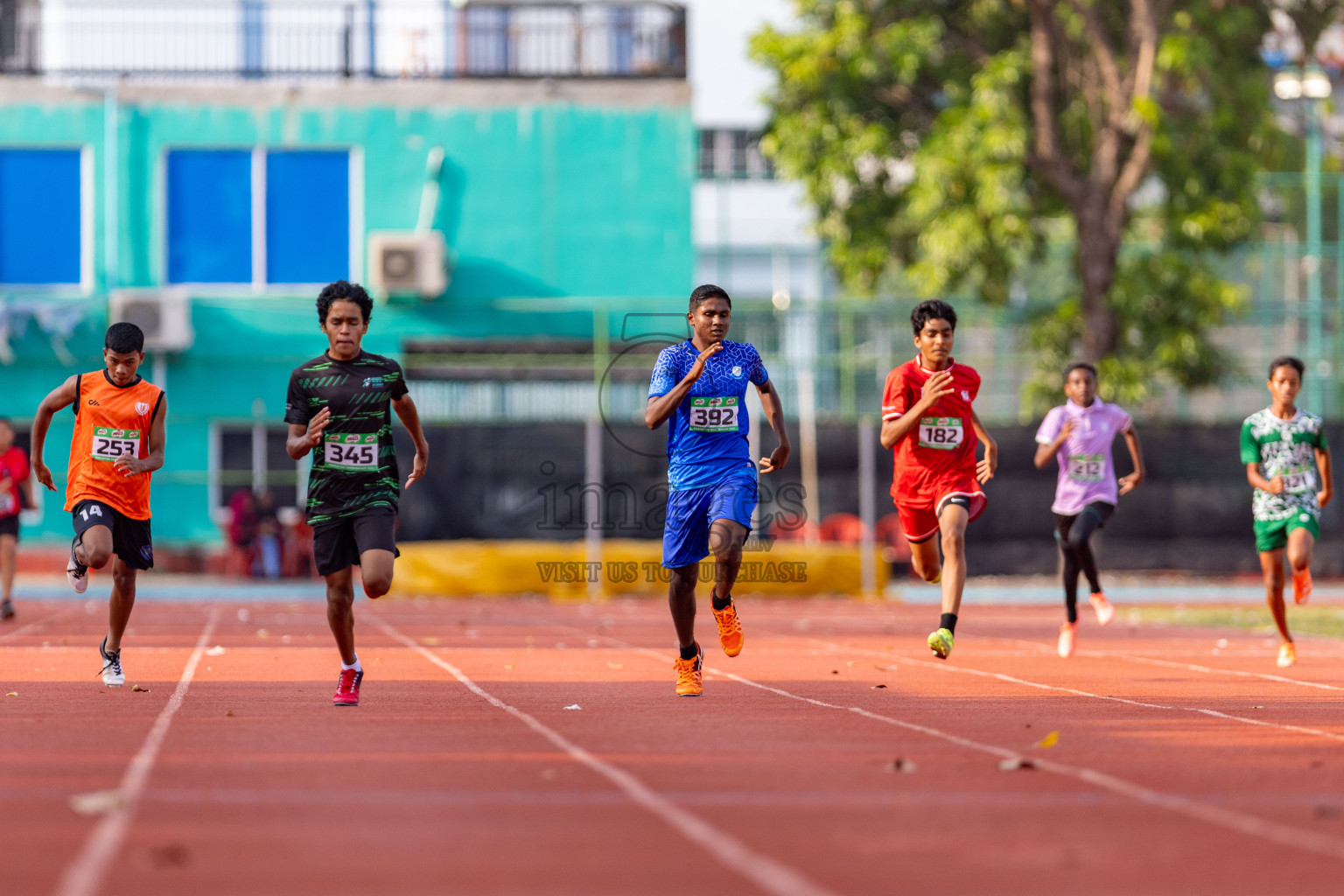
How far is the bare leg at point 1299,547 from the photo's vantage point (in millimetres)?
12586

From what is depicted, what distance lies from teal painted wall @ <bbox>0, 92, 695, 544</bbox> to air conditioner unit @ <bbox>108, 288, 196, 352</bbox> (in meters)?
0.67

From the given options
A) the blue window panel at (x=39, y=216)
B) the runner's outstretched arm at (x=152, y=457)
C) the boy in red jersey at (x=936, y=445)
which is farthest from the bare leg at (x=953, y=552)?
the blue window panel at (x=39, y=216)

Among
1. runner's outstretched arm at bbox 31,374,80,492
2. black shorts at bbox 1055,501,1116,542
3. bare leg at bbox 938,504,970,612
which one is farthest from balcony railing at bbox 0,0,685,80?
bare leg at bbox 938,504,970,612

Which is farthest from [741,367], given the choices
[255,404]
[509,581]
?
[255,404]

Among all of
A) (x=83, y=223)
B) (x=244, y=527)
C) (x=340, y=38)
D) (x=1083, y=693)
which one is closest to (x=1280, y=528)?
(x=1083, y=693)

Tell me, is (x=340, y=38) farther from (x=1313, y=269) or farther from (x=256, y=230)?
(x=1313, y=269)

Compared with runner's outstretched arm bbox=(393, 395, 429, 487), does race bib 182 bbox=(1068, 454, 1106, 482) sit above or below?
below

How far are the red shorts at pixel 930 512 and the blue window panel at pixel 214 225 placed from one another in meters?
20.6

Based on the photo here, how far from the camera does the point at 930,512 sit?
38.6 ft

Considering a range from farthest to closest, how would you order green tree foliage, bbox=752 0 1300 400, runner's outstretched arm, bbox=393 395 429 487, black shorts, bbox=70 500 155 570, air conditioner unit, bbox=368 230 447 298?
1. air conditioner unit, bbox=368 230 447 298
2. green tree foliage, bbox=752 0 1300 400
3. black shorts, bbox=70 500 155 570
4. runner's outstretched arm, bbox=393 395 429 487

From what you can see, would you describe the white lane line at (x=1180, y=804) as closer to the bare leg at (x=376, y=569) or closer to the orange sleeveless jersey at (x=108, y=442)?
the bare leg at (x=376, y=569)

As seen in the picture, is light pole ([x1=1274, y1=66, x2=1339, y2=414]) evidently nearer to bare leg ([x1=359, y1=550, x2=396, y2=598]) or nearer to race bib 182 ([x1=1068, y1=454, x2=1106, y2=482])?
race bib 182 ([x1=1068, y1=454, x2=1106, y2=482])

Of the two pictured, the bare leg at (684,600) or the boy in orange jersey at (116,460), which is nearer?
the bare leg at (684,600)

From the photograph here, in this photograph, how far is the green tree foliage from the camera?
25609 millimetres
